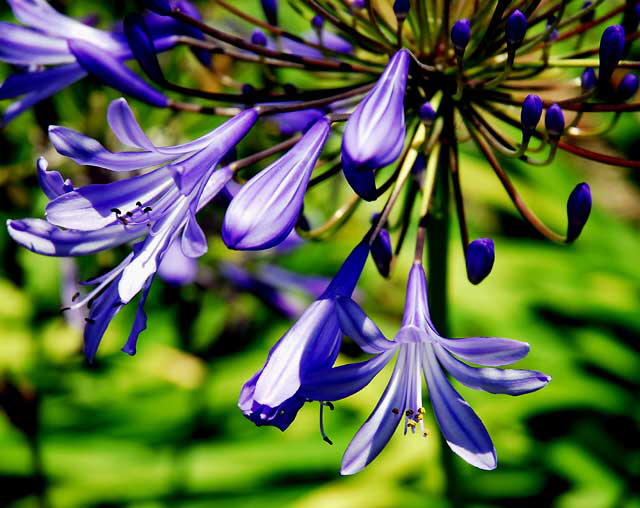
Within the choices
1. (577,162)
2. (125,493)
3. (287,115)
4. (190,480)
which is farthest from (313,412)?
(577,162)

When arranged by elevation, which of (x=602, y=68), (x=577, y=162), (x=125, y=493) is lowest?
(x=125, y=493)

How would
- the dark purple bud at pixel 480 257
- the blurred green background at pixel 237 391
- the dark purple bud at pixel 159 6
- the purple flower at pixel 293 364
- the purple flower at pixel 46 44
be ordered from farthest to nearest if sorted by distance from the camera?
1. the blurred green background at pixel 237 391
2. the purple flower at pixel 46 44
3. the dark purple bud at pixel 159 6
4. the dark purple bud at pixel 480 257
5. the purple flower at pixel 293 364

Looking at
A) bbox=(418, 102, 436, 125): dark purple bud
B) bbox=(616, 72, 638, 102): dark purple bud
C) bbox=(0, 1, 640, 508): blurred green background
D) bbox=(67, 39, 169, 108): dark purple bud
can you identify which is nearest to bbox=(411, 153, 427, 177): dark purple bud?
bbox=(418, 102, 436, 125): dark purple bud

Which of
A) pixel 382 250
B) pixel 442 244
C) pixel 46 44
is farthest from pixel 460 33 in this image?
pixel 46 44

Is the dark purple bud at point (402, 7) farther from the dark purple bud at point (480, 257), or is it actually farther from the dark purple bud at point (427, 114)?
the dark purple bud at point (480, 257)

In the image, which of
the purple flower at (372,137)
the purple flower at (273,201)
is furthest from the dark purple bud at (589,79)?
the purple flower at (273,201)

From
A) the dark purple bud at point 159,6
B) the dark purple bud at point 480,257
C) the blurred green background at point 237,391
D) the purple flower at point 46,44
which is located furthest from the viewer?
the blurred green background at point 237,391

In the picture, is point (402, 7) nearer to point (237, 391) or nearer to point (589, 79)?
point (589, 79)

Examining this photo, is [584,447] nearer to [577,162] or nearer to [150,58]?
[150,58]
